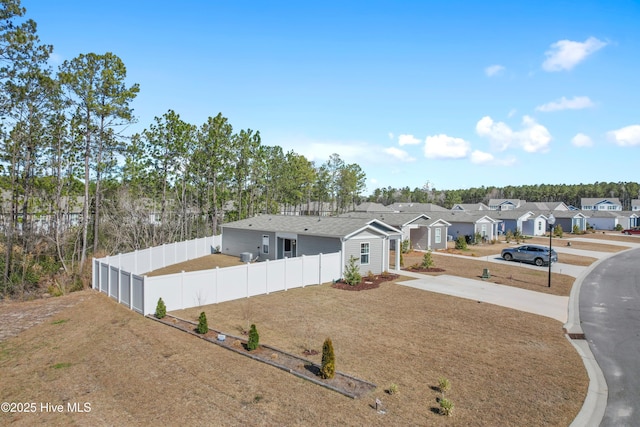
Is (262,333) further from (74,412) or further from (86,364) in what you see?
(74,412)

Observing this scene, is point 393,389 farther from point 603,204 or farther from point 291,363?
point 603,204

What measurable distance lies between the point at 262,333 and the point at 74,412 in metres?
6.26

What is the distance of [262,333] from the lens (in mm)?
13742

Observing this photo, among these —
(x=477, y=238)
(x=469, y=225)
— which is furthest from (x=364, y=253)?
(x=469, y=225)

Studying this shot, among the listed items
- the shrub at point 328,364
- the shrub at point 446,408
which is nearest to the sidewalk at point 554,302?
the shrub at point 446,408

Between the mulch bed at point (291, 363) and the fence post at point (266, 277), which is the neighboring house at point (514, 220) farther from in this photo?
the mulch bed at point (291, 363)

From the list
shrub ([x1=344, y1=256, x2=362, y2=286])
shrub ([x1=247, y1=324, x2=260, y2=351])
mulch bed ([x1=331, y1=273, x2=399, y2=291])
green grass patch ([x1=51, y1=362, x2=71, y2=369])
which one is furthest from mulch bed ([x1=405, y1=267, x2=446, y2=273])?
green grass patch ([x1=51, y1=362, x2=71, y2=369])

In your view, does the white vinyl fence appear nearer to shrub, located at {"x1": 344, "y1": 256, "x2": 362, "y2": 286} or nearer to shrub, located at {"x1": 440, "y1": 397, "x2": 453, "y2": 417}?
shrub, located at {"x1": 344, "y1": 256, "x2": 362, "y2": 286}

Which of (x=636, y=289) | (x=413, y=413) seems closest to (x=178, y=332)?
(x=413, y=413)

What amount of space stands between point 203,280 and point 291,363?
8.06 m

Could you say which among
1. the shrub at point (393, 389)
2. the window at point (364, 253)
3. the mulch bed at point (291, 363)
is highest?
the window at point (364, 253)

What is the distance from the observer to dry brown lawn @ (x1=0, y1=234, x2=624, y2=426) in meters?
8.35

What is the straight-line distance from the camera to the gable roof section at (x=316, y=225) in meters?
25.1

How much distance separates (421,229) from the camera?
4156 cm
